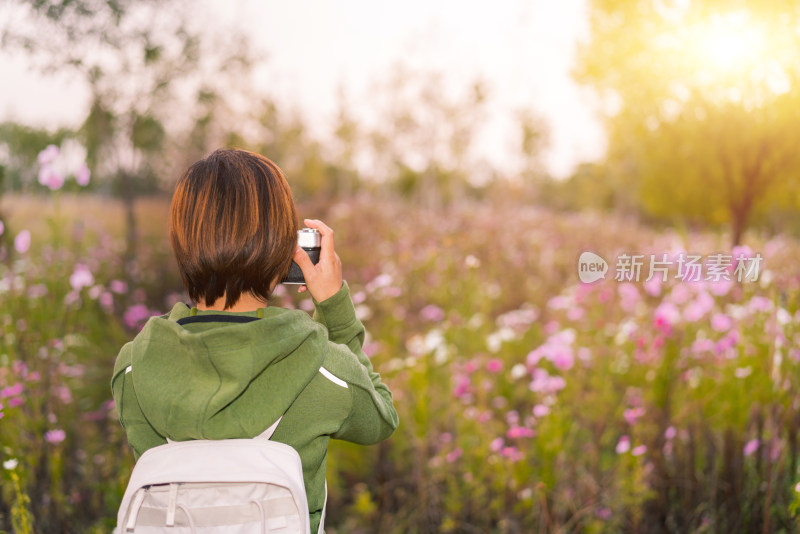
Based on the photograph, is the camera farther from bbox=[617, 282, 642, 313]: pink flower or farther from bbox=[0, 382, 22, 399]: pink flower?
bbox=[617, 282, 642, 313]: pink flower

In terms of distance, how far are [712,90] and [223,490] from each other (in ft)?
13.3

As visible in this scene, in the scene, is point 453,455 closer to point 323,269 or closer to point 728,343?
point 728,343

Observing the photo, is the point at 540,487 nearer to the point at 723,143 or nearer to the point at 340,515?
the point at 340,515

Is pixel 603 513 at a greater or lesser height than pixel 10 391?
lesser

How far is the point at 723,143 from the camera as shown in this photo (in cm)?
391

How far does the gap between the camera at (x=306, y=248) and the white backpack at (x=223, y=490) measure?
34 cm

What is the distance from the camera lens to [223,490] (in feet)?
3.37

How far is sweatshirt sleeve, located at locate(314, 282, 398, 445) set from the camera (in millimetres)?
1123

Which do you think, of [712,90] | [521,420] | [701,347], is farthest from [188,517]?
[712,90]

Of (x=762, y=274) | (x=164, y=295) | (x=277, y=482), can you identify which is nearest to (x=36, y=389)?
(x=277, y=482)

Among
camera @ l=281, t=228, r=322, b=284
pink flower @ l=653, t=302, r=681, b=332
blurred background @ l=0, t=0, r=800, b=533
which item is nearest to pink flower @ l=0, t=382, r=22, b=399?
blurred background @ l=0, t=0, r=800, b=533

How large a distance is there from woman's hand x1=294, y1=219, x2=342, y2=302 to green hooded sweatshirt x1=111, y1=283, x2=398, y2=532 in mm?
120

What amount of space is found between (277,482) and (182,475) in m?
0.18

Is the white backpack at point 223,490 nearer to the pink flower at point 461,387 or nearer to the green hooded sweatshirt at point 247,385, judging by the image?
the green hooded sweatshirt at point 247,385
